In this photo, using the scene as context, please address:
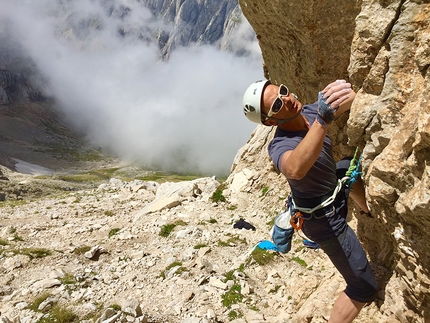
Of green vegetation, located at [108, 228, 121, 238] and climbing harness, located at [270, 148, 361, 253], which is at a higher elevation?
climbing harness, located at [270, 148, 361, 253]

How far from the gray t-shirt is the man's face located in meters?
0.37

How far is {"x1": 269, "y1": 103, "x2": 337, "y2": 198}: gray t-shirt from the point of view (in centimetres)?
529

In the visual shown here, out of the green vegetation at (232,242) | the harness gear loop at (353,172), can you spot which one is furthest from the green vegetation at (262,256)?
the harness gear loop at (353,172)

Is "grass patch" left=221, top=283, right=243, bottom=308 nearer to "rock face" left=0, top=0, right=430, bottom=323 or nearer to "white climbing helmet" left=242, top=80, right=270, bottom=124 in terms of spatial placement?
"rock face" left=0, top=0, right=430, bottom=323

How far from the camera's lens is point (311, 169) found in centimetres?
531

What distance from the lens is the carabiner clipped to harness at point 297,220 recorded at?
19.3 ft

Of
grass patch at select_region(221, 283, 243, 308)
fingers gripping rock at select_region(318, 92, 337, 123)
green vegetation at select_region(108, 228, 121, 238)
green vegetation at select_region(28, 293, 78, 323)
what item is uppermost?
fingers gripping rock at select_region(318, 92, 337, 123)

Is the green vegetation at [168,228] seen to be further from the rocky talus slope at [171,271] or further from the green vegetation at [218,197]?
the green vegetation at [218,197]

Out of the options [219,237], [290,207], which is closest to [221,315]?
[290,207]

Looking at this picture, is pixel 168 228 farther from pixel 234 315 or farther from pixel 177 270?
pixel 234 315

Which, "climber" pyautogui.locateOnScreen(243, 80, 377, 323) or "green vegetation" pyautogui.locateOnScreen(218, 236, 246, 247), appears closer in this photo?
"climber" pyautogui.locateOnScreen(243, 80, 377, 323)

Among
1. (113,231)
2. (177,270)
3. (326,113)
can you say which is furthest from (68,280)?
(326,113)

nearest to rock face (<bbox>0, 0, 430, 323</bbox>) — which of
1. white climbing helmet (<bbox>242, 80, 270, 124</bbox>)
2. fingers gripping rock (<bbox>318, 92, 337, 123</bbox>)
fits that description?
fingers gripping rock (<bbox>318, 92, 337, 123</bbox>)

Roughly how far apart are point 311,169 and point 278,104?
129cm
